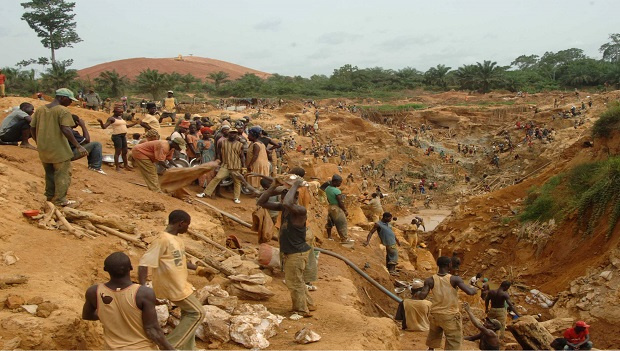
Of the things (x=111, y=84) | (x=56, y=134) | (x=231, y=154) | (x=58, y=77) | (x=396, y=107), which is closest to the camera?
(x=56, y=134)

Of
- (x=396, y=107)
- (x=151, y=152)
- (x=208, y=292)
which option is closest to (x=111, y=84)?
(x=396, y=107)

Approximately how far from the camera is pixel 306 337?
4652mm

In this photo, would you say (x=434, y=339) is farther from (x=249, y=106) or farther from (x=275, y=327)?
(x=249, y=106)

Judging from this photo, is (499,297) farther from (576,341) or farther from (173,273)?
(173,273)

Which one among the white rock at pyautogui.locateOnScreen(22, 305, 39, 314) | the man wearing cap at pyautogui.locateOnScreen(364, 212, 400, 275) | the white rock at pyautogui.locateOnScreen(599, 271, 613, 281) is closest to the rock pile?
the white rock at pyautogui.locateOnScreen(22, 305, 39, 314)

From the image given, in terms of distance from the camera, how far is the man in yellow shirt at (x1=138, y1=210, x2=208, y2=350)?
12.4 ft

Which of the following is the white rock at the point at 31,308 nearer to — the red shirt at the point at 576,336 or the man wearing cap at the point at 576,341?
the man wearing cap at the point at 576,341

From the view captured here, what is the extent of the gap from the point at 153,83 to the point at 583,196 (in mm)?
25045

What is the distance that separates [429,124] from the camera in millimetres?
37531

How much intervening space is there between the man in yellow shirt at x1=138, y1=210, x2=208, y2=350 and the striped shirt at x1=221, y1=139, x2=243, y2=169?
4777mm

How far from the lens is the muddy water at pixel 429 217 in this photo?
21828 millimetres

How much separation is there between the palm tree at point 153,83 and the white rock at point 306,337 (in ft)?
92.8

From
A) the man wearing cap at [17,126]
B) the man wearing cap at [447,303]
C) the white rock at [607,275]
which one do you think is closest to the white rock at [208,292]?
the man wearing cap at [447,303]

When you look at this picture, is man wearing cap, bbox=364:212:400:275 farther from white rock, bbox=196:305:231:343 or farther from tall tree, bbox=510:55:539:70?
tall tree, bbox=510:55:539:70
